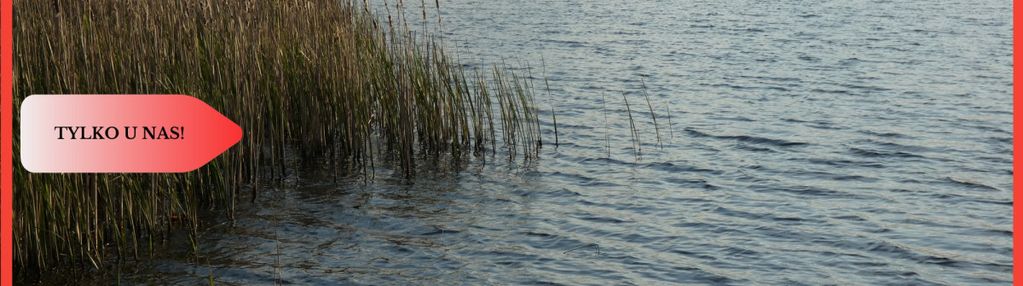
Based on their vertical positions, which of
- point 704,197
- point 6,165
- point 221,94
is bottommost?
point 704,197

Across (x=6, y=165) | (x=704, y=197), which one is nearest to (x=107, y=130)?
(x=6, y=165)

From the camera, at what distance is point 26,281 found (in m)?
6.03

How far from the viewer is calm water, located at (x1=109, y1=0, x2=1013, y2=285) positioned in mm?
6680

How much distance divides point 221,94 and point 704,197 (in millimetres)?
3181

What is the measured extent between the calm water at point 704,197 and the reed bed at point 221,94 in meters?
0.25

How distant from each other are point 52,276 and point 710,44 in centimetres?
1121

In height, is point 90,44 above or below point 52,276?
above

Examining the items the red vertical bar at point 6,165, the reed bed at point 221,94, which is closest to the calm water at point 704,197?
the reed bed at point 221,94

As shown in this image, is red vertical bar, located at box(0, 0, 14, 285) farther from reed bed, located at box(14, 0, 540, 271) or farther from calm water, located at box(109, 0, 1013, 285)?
calm water, located at box(109, 0, 1013, 285)

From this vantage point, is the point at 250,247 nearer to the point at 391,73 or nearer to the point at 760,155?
the point at 391,73

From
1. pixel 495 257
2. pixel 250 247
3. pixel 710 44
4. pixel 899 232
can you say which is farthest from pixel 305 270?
pixel 710 44

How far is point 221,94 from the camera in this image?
7.47 m

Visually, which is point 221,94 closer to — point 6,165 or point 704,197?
point 6,165

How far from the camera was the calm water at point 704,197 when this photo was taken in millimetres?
6680
